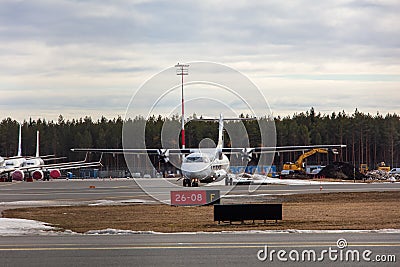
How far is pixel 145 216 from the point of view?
92.5 ft

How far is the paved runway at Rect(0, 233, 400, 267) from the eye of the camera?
14.0m

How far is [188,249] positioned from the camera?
16125 mm

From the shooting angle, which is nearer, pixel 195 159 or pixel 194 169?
pixel 194 169

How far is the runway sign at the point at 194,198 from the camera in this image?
33.2m

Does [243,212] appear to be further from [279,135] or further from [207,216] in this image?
[279,135]

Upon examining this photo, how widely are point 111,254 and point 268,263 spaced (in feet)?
12.3

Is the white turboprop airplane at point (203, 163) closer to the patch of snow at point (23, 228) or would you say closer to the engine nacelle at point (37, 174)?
the patch of snow at point (23, 228)

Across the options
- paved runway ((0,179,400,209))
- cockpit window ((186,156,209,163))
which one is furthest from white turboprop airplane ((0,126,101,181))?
cockpit window ((186,156,209,163))

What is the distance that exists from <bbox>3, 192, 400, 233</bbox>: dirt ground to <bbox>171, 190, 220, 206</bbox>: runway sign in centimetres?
66

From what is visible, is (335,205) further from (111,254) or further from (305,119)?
(305,119)

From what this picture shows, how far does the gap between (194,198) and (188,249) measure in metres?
17.2

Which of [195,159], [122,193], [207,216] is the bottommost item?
[122,193]

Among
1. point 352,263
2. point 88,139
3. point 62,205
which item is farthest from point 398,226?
point 88,139

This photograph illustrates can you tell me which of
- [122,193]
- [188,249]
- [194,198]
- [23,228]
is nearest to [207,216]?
[194,198]
